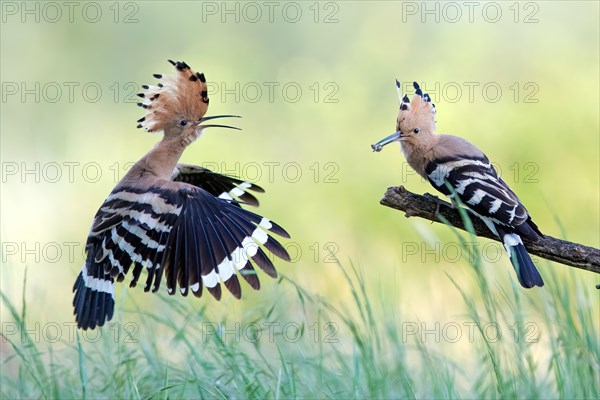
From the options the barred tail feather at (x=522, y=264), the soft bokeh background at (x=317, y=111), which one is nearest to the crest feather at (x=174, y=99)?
the barred tail feather at (x=522, y=264)

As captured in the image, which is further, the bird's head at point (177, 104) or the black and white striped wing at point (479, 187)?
the bird's head at point (177, 104)

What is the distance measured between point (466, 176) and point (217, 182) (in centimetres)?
84

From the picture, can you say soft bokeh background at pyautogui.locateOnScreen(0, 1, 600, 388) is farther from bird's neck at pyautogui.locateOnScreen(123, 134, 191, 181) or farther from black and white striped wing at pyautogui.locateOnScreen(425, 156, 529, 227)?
bird's neck at pyautogui.locateOnScreen(123, 134, 191, 181)

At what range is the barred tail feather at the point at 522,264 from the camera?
2416mm

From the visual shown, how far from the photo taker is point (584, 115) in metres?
5.54

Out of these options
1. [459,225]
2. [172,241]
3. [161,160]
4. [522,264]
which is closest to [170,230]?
[172,241]

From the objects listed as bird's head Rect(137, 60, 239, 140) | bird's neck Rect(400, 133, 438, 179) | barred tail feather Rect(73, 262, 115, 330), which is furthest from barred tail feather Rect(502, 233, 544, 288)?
barred tail feather Rect(73, 262, 115, 330)

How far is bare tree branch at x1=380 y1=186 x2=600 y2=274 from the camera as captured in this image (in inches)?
83.7

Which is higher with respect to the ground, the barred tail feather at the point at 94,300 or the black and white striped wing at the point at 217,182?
the black and white striped wing at the point at 217,182

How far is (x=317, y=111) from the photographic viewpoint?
6062 millimetres

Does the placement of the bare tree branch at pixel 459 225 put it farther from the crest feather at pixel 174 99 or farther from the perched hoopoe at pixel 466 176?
the crest feather at pixel 174 99

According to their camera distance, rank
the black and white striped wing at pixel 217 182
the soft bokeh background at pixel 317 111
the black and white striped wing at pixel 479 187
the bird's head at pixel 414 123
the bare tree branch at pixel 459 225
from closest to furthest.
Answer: the bare tree branch at pixel 459 225 → the black and white striped wing at pixel 479 187 → the bird's head at pixel 414 123 → the black and white striped wing at pixel 217 182 → the soft bokeh background at pixel 317 111

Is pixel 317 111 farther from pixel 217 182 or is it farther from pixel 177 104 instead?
pixel 177 104

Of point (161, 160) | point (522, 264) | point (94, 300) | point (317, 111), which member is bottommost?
point (94, 300)
